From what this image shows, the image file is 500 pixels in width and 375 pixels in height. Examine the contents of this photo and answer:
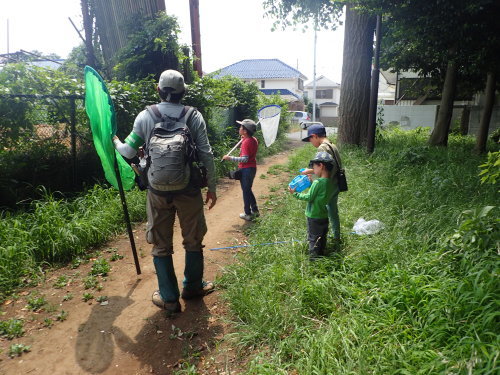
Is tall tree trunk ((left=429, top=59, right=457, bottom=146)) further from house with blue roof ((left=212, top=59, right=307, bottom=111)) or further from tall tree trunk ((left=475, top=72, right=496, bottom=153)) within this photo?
house with blue roof ((left=212, top=59, right=307, bottom=111))

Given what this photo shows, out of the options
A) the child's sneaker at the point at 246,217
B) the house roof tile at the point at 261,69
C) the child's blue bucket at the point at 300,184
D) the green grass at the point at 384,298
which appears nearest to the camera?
the green grass at the point at 384,298

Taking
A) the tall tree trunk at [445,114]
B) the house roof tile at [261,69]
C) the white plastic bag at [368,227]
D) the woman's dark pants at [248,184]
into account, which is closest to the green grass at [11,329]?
the woman's dark pants at [248,184]

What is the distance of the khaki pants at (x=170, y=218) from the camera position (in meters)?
2.81

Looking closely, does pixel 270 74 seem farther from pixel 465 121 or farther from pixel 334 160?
pixel 334 160

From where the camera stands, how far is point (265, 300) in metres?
2.86

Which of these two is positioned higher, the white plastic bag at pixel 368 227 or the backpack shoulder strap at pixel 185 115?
the backpack shoulder strap at pixel 185 115

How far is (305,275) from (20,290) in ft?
9.61

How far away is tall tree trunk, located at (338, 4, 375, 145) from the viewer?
883cm

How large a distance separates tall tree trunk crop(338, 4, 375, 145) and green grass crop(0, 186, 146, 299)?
6.53m

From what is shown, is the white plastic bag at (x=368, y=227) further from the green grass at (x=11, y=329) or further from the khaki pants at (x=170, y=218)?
the green grass at (x=11, y=329)

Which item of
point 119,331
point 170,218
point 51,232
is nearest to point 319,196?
point 170,218

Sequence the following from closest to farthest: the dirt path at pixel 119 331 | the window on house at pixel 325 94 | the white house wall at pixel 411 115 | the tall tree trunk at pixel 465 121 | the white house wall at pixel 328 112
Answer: the dirt path at pixel 119 331, the tall tree trunk at pixel 465 121, the white house wall at pixel 411 115, the white house wall at pixel 328 112, the window on house at pixel 325 94

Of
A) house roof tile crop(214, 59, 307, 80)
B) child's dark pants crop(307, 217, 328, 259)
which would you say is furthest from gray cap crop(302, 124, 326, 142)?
house roof tile crop(214, 59, 307, 80)

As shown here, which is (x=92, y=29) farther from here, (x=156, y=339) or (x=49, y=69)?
(x=156, y=339)
